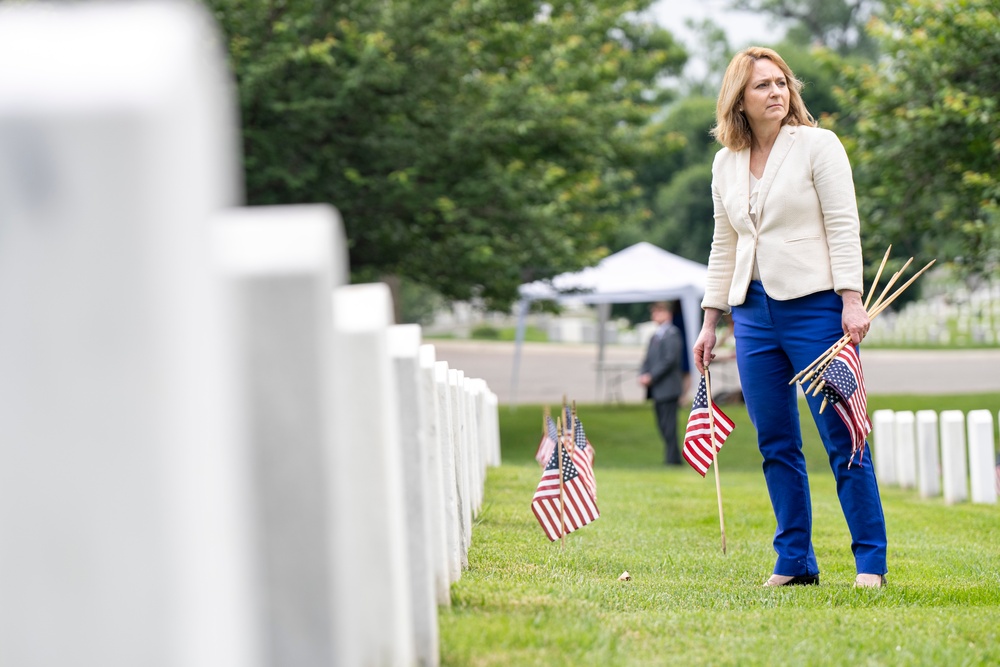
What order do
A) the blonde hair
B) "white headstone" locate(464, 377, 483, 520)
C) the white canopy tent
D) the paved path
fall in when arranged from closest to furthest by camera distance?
1. the blonde hair
2. "white headstone" locate(464, 377, 483, 520)
3. the white canopy tent
4. the paved path

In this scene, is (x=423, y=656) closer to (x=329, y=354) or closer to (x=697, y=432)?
(x=329, y=354)

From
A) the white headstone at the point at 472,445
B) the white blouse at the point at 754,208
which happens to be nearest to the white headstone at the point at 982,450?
the white headstone at the point at 472,445

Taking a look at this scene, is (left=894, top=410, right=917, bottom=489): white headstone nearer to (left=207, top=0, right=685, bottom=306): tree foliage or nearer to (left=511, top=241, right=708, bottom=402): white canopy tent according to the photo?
(left=207, top=0, right=685, bottom=306): tree foliage

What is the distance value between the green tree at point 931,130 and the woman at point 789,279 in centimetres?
1072

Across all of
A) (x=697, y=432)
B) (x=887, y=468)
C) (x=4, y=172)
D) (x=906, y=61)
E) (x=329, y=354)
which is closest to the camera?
(x=4, y=172)

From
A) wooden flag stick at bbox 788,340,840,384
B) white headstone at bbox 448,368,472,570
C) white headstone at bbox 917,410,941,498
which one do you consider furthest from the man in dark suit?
wooden flag stick at bbox 788,340,840,384

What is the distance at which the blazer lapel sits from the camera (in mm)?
5125

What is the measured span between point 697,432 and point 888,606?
6.71 feet

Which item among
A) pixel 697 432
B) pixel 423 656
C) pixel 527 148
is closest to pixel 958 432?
pixel 697 432

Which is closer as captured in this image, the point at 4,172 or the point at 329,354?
the point at 4,172

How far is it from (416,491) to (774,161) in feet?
9.50

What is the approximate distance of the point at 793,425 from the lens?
519 cm

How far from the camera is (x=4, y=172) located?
1.30 m

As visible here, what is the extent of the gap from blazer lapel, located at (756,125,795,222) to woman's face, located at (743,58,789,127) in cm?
8
